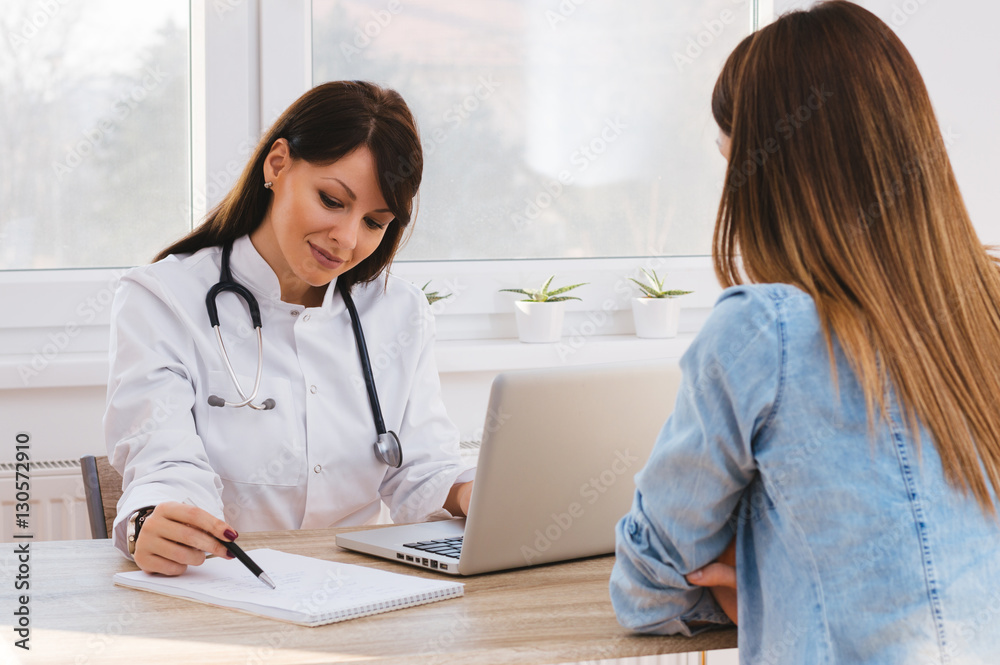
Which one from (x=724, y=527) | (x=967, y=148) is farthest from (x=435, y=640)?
(x=967, y=148)

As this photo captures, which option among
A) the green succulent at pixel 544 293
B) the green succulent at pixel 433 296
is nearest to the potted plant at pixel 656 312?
the green succulent at pixel 544 293

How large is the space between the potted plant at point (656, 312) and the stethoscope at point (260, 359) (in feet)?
3.66

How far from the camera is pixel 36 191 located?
2.26 metres

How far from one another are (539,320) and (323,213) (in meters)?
1.04

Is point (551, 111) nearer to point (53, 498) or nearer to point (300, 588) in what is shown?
point (53, 498)

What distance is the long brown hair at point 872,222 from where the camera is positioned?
81 centimetres

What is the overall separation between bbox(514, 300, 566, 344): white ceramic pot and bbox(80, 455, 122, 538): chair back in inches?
46.1

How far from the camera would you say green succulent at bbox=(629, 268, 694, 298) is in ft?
8.60

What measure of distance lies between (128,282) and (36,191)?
35.4 inches

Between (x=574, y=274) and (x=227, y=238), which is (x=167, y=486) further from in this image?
(x=574, y=274)

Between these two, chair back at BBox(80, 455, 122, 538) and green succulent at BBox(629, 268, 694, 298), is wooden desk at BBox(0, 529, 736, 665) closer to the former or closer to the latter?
chair back at BBox(80, 455, 122, 538)

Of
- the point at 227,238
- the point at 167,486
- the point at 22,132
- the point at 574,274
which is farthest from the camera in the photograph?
the point at 574,274

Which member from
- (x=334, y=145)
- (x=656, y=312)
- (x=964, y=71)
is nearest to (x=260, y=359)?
(x=334, y=145)

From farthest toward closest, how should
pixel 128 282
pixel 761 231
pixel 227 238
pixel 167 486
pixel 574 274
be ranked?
pixel 574 274 < pixel 227 238 < pixel 128 282 < pixel 167 486 < pixel 761 231
